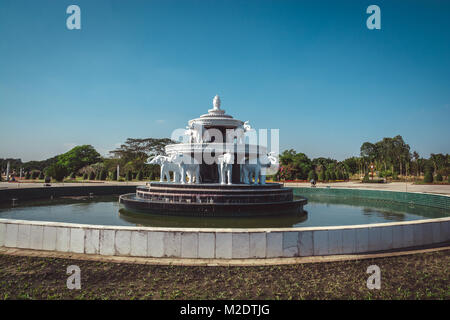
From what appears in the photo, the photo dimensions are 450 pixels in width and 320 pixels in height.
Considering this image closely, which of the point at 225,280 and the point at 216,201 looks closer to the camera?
the point at 225,280

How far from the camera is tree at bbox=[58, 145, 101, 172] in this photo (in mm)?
73875

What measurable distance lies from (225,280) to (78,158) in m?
81.0

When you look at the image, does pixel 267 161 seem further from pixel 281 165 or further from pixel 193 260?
pixel 281 165

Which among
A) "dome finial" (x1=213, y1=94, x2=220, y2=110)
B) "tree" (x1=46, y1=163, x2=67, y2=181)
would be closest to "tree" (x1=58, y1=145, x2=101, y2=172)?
"tree" (x1=46, y1=163, x2=67, y2=181)

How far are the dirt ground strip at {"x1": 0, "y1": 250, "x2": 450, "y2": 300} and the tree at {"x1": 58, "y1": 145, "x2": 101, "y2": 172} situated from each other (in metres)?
76.0

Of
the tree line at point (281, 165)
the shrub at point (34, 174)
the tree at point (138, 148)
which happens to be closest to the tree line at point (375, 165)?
the tree line at point (281, 165)

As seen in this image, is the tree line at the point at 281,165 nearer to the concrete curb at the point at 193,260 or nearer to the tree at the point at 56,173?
the tree at the point at 56,173

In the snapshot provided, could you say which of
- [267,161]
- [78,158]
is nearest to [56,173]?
[78,158]

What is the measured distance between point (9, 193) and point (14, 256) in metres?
17.4

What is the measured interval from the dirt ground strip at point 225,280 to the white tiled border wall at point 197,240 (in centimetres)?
49

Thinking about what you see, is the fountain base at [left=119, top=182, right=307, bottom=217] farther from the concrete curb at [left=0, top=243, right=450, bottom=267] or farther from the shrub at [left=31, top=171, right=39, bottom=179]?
the shrub at [left=31, top=171, right=39, bottom=179]

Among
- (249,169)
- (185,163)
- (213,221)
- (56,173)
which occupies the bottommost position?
(213,221)

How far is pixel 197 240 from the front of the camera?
22.4 ft
